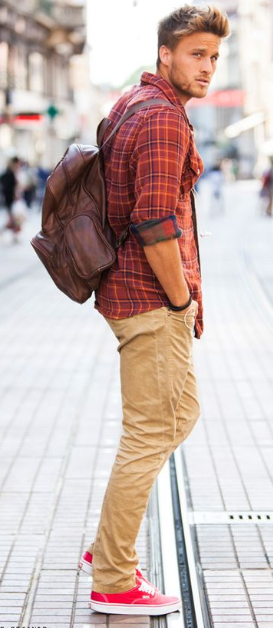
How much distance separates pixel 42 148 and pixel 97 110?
163 ft

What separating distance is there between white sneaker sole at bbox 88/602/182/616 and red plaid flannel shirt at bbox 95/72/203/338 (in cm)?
96

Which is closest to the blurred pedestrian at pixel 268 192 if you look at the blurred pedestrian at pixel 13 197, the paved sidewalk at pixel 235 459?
the blurred pedestrian at pixel 13 197

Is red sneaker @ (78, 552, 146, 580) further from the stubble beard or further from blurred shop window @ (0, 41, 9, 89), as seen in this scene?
blurred shop window @ (0, 41, 9, 89)

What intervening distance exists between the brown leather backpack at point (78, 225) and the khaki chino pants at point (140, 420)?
0.64ft

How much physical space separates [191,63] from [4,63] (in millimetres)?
38570

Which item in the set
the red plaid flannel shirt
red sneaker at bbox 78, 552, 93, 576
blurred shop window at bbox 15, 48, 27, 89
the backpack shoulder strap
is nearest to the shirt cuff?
the red plaid flannel shirt

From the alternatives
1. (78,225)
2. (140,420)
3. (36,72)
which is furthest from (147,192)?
(36,72)

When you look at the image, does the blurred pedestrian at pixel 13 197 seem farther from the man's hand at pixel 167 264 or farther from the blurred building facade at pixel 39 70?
the man's hand at pixel 167 264

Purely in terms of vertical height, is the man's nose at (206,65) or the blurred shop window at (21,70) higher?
the blurred shop window at (21,70)

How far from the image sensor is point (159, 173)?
3.10m

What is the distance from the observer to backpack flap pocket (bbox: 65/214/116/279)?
3.32 m

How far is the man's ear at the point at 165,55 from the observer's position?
10.7ft

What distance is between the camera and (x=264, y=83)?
7281 cm

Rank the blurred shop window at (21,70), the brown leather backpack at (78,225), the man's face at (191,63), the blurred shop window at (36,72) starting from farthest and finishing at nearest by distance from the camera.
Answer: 1. the blurred shop window at (36,72)
2. the blurred shop window at (21,70)
3. the brown leather backpack at (78,225)
4. the man's face at (191,63)
